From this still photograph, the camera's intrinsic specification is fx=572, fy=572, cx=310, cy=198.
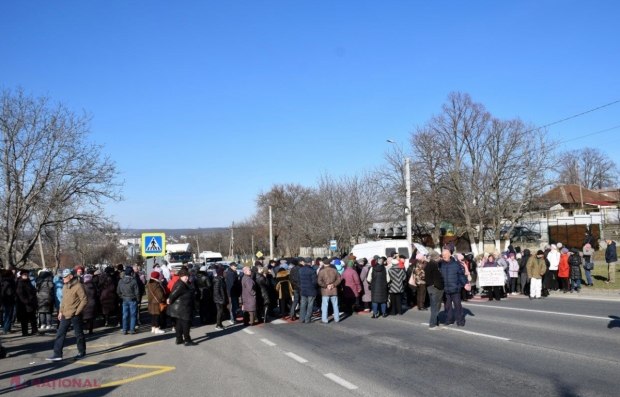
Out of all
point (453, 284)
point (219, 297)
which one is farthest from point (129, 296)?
point (453, 284)

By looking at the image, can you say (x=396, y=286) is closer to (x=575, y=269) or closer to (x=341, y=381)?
(x=341, y=381)

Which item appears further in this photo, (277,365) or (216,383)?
(277,365)

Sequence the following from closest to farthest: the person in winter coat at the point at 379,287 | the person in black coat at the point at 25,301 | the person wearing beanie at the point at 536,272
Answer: the person in black coat at the point at 25,301
the person in winter coat at the point at 379,287
the person wearing beanie at the point at 536,272

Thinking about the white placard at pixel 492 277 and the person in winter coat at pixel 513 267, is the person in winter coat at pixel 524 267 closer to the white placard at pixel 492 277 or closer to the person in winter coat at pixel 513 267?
the person in winter coat at pixel 513 267

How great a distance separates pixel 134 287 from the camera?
15.4m

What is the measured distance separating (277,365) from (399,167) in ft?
138

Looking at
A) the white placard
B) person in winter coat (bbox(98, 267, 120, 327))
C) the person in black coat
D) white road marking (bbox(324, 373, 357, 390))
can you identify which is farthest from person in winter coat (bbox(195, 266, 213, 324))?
the white placard

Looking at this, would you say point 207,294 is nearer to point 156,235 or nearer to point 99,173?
point 156,235

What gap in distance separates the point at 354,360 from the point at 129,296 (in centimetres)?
780

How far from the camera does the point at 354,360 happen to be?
33.2ft

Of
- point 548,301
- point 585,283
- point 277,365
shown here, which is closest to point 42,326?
point 277,365

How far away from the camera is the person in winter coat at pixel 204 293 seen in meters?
17.3

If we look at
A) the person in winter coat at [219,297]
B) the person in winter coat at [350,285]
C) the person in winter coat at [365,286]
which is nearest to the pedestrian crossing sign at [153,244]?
the person in winter coat at [219,297]

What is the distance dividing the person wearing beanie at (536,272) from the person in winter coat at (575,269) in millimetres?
1623
